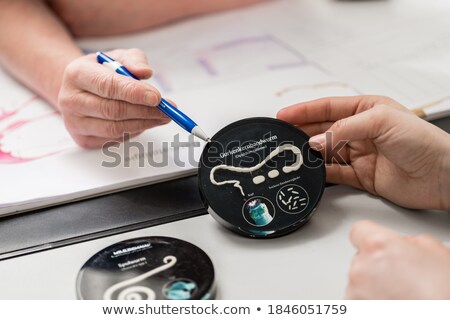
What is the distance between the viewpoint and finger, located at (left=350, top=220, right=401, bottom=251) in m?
0.59

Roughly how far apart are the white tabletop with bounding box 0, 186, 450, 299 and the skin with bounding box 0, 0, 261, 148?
0.19 metres

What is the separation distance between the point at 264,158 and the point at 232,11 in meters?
0.63

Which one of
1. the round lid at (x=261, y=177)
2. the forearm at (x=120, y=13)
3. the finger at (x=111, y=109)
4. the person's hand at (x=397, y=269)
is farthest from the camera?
the forearm at (x=120, y=13)

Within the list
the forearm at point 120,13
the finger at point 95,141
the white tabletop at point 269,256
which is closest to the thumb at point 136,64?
the finger at point 95,141

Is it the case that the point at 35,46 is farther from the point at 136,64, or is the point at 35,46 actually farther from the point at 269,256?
the point at 269,256

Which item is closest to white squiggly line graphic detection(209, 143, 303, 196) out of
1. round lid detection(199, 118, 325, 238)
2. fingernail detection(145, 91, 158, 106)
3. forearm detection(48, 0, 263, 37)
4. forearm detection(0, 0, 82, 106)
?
round lid detection(199, 118, 325, 238)

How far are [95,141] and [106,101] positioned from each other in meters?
0.09

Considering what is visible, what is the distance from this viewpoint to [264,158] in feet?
2.45

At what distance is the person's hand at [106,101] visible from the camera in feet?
2.60

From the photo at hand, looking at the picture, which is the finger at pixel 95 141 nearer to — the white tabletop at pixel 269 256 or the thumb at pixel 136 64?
the thumb at pixel 136 64

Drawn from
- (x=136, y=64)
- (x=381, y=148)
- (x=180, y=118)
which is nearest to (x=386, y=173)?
(x=381, y=148)

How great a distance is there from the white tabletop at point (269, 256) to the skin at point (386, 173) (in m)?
0.03

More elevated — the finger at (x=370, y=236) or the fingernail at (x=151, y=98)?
the fingernail at (x=151, y=98)
